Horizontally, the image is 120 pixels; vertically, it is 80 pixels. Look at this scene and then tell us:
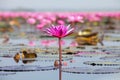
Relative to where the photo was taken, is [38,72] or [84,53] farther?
[84,53]

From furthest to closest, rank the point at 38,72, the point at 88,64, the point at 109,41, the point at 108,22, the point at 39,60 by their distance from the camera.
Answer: the point at 108,22 → the point at 109,41 → the point at 39,60 → the point at 88,64 → the point at 38,72

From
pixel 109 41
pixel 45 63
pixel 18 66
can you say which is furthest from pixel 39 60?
pixel 109 41

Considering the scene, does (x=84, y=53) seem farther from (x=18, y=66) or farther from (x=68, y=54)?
(x=18, y=66)

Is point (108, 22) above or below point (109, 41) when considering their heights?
above

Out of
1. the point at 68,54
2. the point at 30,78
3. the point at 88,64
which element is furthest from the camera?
the point at 68,54

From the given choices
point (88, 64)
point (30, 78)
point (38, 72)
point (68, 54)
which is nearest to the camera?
point (30, 78)

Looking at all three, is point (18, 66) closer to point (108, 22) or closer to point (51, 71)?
Answer: point (51, 71)

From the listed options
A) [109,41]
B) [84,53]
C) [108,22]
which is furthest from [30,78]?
[108,22]

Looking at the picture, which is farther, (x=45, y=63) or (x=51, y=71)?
(x=45, y=63)

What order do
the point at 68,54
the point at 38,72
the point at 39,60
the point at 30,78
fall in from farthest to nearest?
the point at 68,54
the point at 39,60
the point at 38,72
the point at 30,78
